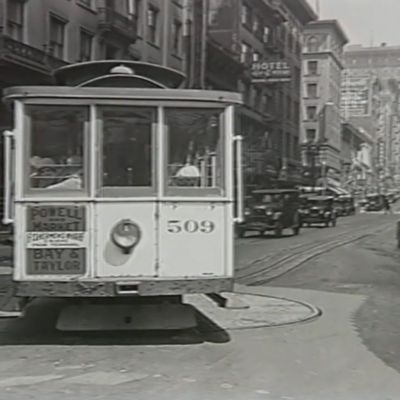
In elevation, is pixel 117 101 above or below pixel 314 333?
above

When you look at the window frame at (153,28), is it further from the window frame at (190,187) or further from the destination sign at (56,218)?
the destination sign at (56,218)

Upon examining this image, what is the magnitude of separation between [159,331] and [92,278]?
58.7 inches

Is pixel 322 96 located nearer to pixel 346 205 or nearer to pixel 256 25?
pixel 346 205

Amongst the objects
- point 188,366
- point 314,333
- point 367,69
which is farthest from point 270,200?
point 367,69

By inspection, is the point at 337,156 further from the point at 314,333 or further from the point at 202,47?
the point at 314,333

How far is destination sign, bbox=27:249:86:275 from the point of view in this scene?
865 cm

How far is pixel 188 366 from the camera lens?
8.04 metres

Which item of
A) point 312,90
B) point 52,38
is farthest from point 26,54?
point 312,90

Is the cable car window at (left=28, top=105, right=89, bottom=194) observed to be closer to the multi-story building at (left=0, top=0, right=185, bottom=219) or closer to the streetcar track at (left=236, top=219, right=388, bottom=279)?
the streetcar track at (left=236, top=219, right=388, bottom=279)

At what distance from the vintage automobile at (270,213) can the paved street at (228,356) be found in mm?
17925

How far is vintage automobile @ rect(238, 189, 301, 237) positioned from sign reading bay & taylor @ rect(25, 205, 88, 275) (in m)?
23.1

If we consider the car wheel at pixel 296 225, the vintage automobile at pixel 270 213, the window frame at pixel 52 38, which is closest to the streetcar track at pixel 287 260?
the vintage automobile at pixel 270 213

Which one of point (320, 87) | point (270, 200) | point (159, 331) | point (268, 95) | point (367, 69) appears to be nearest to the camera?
point (159, 331)

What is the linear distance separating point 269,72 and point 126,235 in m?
47.9
